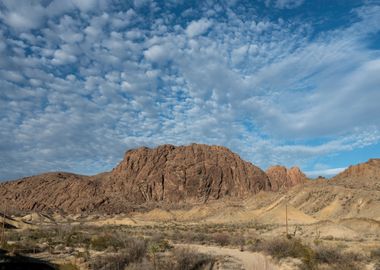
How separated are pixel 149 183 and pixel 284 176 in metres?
58.1

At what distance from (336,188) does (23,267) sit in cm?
7377

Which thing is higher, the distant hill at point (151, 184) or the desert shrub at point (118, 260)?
the distant hill at point (151, 184)

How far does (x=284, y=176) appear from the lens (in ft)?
546

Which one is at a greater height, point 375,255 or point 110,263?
point 375,255

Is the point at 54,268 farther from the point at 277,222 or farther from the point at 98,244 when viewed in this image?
the point at 277,222

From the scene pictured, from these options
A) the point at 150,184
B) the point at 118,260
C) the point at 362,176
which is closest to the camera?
the point at 118,260

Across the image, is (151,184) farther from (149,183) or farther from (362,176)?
(362,176)

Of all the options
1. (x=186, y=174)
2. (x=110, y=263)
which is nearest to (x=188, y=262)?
(x=110, y=263)

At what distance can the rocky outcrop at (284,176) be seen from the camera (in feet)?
528

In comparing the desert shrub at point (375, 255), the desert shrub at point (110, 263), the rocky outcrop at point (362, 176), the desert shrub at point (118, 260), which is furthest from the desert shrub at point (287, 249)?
the rocky outcrop at point (362, 176)

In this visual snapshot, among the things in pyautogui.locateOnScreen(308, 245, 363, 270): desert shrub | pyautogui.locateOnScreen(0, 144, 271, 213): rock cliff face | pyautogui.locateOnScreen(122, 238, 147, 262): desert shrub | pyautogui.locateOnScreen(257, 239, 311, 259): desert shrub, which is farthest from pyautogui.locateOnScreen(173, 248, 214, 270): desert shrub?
pyautogui.locateOnScreen(0, 144, 271, 213): rock cliff face

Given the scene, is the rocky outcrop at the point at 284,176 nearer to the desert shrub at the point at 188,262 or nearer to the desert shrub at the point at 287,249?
the desert shrub at the point at 287,249

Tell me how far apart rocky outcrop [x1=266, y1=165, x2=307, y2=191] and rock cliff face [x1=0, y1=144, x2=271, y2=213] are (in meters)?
5.86

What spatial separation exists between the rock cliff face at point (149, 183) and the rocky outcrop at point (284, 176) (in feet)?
19.2
